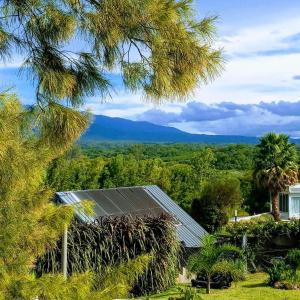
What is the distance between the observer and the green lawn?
35.1 ft

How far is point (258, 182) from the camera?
35031 mm

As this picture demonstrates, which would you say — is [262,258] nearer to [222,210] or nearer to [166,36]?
[166,36]

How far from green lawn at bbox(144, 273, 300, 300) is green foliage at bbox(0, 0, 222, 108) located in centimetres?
690

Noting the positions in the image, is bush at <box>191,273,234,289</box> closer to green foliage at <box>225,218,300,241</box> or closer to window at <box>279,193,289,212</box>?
green foliage at <box>225,218,300,241</box>

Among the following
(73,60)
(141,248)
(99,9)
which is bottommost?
(141,248)

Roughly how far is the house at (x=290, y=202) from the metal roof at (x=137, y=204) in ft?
83.6

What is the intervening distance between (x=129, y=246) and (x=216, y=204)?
835 inches

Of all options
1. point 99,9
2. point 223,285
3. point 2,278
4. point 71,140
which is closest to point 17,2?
point 99,9

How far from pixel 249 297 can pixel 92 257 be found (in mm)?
2777

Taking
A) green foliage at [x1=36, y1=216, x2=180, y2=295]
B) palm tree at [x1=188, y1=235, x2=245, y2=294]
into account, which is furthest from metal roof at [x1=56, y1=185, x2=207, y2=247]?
palm tree at [x1=188, y1=235, x2=245, y2=294]

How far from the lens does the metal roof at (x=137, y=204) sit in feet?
42.0

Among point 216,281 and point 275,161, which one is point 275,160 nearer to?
point 275,161

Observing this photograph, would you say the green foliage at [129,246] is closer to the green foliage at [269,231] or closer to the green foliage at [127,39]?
the green foliage at [269,231]

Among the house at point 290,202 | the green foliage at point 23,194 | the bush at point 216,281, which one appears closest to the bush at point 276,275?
the bush at point 216,281
